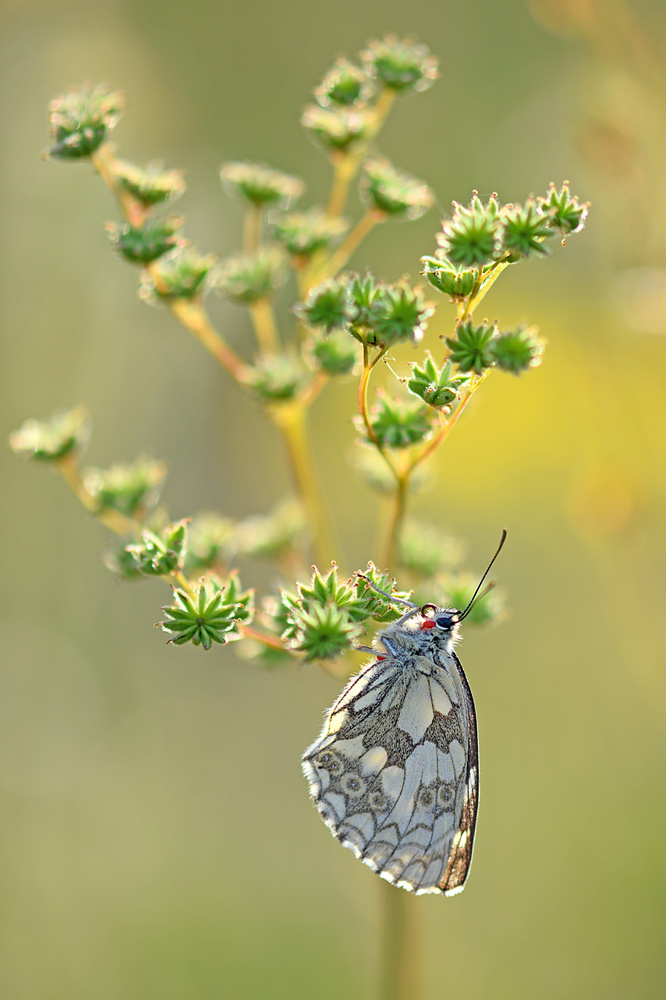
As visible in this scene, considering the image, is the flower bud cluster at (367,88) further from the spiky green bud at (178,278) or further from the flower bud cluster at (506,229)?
the flower bud cluster at (506,229)

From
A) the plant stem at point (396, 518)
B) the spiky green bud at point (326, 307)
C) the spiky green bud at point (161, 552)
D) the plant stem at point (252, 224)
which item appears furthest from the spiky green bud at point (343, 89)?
the spiky green bud at point (161, 552)

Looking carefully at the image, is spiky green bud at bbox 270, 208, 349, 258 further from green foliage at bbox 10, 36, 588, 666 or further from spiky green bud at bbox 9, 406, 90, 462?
spiky green bud at bbox 9, 406, 90, 462

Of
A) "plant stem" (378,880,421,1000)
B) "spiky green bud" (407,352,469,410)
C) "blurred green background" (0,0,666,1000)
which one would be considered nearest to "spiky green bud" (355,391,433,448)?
"spiky green bud" (407,352,469,410)

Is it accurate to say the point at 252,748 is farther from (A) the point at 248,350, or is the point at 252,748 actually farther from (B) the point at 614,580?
(A) the point at 248,350

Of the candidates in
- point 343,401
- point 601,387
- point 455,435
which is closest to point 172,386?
point 343,401

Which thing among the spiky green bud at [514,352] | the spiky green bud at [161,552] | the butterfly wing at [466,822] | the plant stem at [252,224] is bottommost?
the butterfly wing at [466,822]

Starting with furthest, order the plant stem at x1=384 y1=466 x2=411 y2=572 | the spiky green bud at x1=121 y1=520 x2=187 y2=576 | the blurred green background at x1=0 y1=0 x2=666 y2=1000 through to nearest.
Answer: the blurred green background at x1=0 y1=0 x2=666 y2=1000, the plant stem at x1=384 y1=466 x2=411 y2=572, the spiky green bud at x1=121 y1=520 x2=187 y2=576

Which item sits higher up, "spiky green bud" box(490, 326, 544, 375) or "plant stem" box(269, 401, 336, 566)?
"plant stem" box(269, 401, 336, 566)

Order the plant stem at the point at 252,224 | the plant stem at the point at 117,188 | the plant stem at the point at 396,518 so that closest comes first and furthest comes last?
1. the plant stem at the point at 396,518
2. the plant stem at the point at 117,188
3. the plant stem at the point at 252,224
